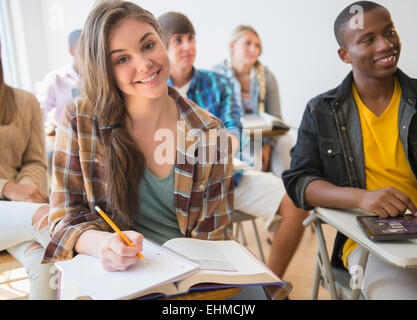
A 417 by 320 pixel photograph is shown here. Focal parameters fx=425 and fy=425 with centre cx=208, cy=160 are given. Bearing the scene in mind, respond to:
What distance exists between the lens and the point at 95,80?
1.17 metres

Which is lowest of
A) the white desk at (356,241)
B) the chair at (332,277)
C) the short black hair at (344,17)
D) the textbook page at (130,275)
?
the chair at (332,277)

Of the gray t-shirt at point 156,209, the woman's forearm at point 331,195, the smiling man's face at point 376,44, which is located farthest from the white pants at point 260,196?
the gray t-shirt at point 156,209

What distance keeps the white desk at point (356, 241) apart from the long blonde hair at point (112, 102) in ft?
1.90

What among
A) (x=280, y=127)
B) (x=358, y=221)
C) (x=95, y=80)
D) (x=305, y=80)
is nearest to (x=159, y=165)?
(x=95, y=80)

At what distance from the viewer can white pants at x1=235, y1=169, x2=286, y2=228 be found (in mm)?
2092

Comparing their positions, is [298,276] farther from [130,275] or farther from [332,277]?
[130,275]

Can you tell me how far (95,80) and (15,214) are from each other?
501 mm

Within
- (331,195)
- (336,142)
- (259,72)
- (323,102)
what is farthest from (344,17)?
(259,72)

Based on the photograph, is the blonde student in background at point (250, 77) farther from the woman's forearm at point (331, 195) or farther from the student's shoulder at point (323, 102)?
the woman's forearm at point (331, 195)

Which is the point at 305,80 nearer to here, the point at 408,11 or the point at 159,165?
the point at 408,11

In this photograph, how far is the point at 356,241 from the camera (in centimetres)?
111

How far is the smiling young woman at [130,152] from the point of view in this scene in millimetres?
1140

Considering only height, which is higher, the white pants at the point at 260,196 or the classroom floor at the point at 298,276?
the white pants at the point at 260,196

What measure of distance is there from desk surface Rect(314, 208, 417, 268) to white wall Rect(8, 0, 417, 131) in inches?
33.9
